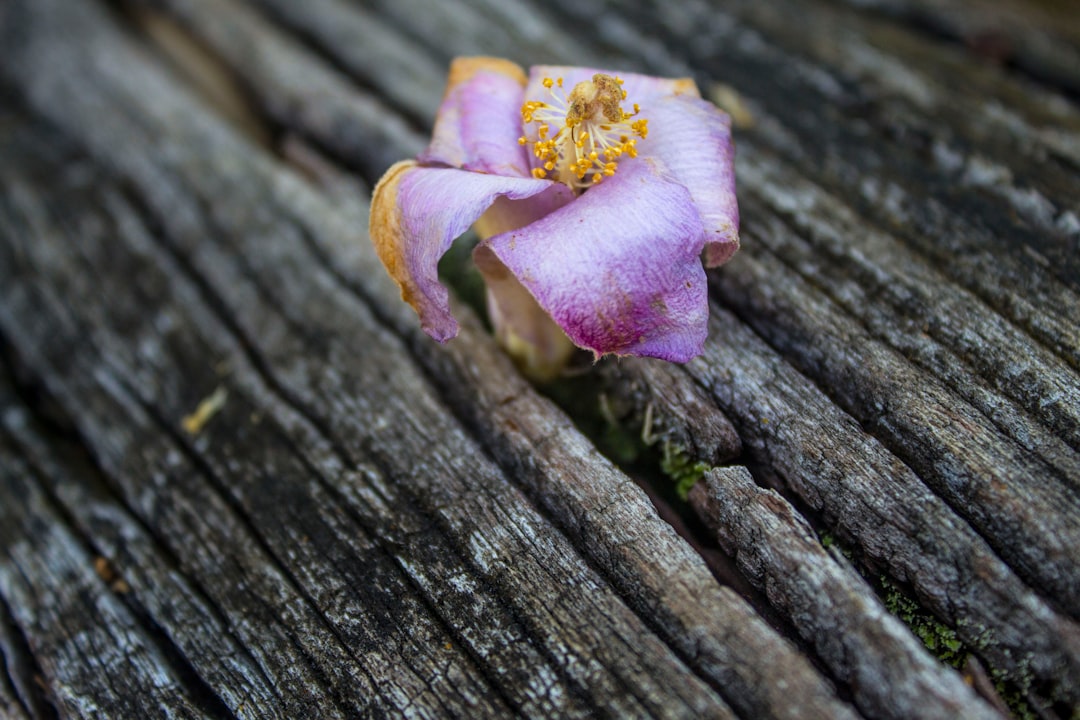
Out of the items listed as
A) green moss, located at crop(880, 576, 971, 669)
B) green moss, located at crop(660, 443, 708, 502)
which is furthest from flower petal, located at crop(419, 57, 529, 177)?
green moss, located at crop(880, 576, 971, 669)

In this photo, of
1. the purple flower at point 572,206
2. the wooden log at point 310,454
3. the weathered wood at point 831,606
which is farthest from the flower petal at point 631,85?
the weathered wood at point 831,606

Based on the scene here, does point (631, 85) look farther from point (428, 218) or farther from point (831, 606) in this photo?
point (831, 606)

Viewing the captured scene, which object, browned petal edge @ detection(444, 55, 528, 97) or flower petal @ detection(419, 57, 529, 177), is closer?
flower petal @ detection(419, 57, 529, 177)

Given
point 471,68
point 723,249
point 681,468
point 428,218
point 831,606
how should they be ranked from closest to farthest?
point 831,606
point 428,218
point 723,249
point 681,468
point 471,68

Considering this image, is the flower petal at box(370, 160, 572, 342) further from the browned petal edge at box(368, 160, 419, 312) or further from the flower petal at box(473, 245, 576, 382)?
the flower petal at box(473, 245, 576, 382)

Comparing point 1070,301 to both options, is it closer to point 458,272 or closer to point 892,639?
point 892,639

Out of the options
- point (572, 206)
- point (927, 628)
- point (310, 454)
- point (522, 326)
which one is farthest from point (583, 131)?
point (927, 628)

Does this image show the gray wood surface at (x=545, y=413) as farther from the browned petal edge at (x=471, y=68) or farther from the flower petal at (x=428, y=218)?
the browned petal edge at (x=471, y=68)
